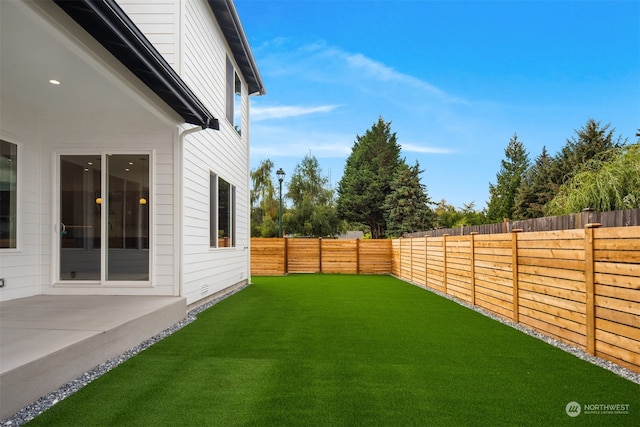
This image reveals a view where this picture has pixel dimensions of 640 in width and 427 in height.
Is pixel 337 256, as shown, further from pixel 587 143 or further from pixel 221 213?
pixel 587 143

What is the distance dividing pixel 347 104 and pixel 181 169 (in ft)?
92.9

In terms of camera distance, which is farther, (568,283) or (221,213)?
(221,213)

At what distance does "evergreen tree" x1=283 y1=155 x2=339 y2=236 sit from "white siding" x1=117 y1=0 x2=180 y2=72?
2264 centimetres

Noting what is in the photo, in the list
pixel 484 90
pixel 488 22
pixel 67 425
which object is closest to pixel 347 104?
pixel 484 90

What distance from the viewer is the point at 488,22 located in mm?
15531

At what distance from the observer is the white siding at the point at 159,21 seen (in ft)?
20.0

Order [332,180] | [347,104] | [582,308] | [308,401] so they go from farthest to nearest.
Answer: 1. [332,180]
2. [347,104]
3. [582,308]
4. [308,401]

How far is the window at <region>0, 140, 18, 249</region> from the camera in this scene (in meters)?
5.07

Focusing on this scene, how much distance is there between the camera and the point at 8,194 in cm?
517

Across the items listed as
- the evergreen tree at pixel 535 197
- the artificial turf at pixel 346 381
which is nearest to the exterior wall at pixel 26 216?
the artificial turf at pixel 346 381

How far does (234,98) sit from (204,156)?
3372 millimetres

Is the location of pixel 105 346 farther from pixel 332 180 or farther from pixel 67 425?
pixel 332 180

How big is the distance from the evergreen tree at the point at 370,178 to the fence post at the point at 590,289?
83.5 ft

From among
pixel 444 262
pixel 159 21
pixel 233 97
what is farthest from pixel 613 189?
pixel 159 21
